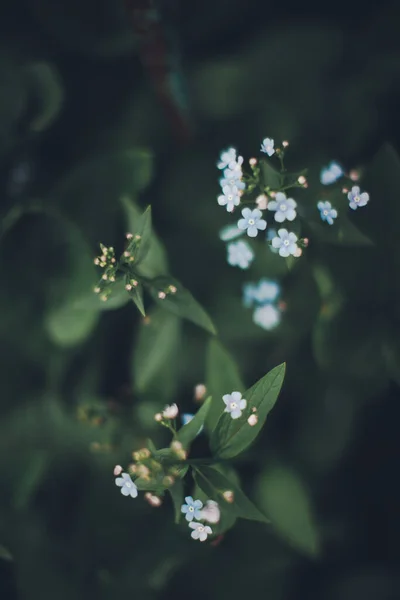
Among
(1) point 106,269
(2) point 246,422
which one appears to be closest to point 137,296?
(1) point 106,269

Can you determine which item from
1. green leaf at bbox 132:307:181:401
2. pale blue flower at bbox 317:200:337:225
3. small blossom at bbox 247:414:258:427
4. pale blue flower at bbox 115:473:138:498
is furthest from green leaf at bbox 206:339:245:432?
pale blue flower at bbox 317:200:337:225

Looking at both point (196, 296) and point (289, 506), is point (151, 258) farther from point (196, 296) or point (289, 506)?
point (289, 506)

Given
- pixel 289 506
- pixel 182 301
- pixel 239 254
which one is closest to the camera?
pixel 182 301

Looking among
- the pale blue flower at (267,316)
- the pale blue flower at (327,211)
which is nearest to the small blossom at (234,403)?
the pale blue flower at (327,211)

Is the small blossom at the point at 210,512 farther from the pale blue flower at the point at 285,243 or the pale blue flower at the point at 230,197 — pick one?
the pale blue flower at the point at 230,197

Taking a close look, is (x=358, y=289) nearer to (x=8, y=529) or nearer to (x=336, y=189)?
(x=336, y=189)

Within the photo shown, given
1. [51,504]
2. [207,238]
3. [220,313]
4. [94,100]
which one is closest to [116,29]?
[94,100]
